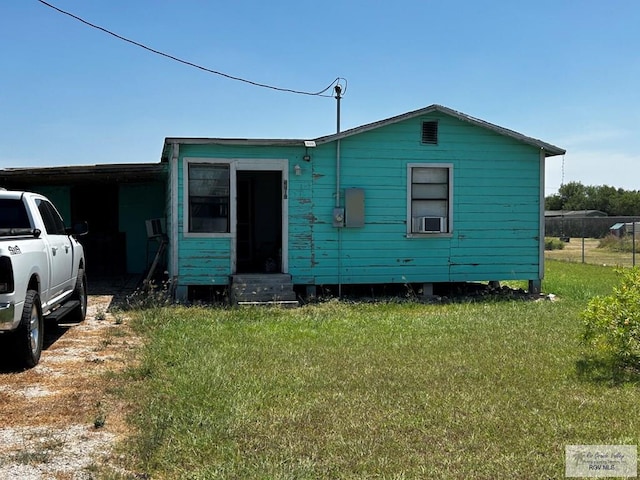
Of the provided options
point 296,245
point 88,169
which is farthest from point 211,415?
point 88,169

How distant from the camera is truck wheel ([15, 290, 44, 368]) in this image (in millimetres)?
6129

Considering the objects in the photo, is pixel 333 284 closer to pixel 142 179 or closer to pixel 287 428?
pixel 142 179

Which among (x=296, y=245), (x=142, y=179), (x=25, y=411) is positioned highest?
(x=142, y=179)

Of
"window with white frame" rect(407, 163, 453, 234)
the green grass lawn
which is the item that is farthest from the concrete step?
"window with white frame" rect(407, 163, 453, 234)

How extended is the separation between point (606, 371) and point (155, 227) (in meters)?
11.3

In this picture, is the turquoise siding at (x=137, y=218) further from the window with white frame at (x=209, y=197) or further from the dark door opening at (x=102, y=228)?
the window with white frame at (x=209, y=197)

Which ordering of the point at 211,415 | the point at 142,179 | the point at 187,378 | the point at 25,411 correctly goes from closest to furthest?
the point at 211,415 < the point at 25,411 < the point at 187,378 < the point at 142,179

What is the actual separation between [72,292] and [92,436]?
497 centimetres

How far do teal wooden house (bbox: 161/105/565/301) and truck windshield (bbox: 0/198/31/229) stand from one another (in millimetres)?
4239

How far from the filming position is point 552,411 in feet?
16.1

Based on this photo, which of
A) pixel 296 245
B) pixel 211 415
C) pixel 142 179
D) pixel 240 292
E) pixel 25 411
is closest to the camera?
pixel 211 415

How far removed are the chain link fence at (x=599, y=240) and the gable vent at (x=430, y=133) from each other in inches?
412

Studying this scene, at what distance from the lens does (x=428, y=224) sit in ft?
40.5

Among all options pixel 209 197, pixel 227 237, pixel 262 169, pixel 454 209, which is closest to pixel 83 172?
pixel 209 197
